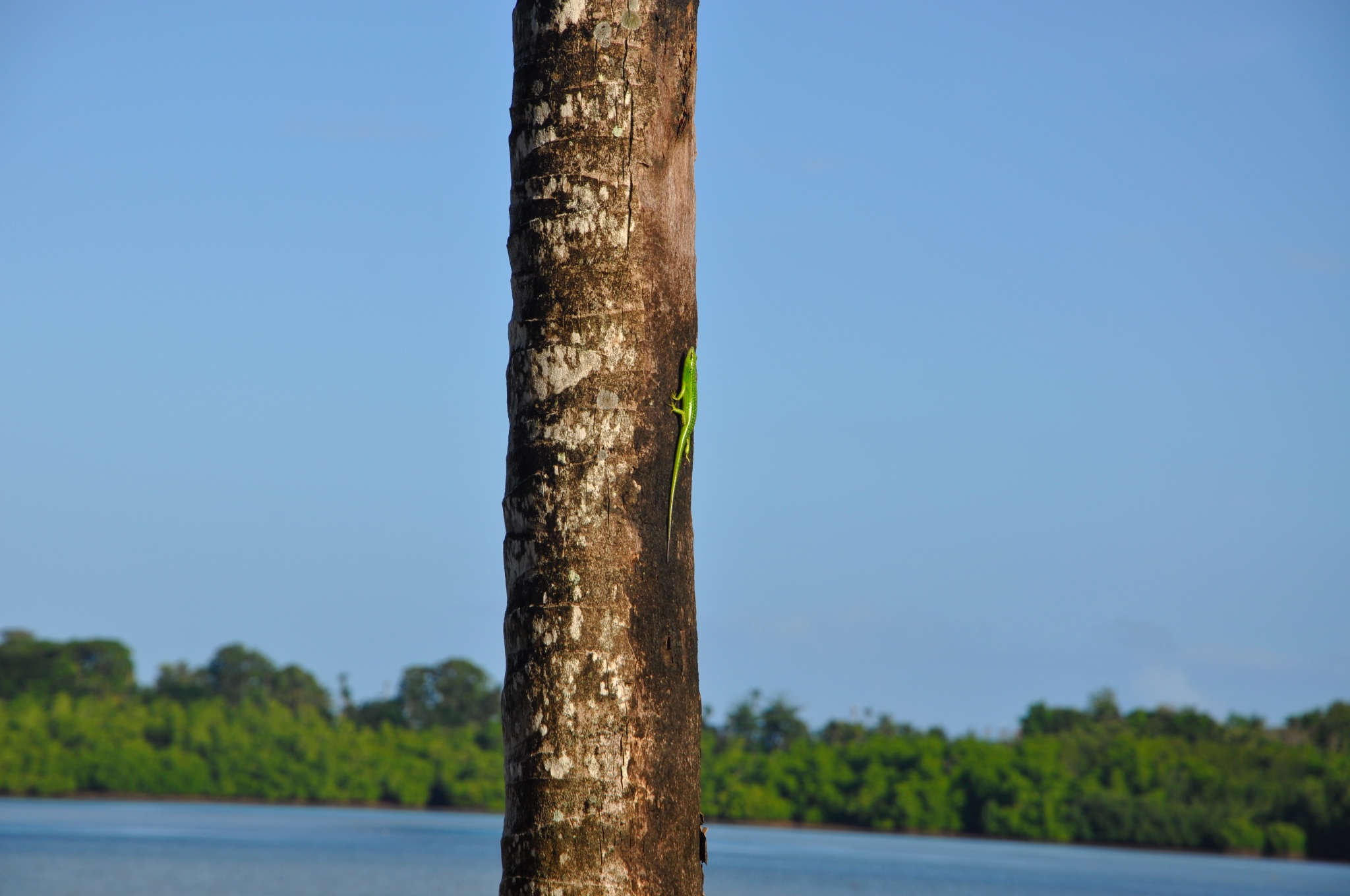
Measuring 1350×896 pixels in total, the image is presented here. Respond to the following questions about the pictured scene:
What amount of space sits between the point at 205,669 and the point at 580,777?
10034 centimetres

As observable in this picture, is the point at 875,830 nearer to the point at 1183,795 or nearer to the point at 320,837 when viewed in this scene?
the point at 1183,795

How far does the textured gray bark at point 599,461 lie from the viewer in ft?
9.80

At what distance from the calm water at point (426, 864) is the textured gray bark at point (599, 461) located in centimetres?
3421

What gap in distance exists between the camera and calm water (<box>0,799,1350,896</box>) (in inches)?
1492

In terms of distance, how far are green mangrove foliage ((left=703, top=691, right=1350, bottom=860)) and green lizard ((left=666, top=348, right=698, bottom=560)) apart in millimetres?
65707

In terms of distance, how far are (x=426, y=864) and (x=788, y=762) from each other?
1328 inches

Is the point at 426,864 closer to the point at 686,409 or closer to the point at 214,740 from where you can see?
the point at 214,740

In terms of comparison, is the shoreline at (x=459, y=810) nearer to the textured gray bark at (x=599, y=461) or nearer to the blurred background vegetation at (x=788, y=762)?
the blurred background vegetation at (x=788, y=762)

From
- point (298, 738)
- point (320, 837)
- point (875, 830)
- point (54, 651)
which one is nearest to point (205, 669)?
point (54, 651)

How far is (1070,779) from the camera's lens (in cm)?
6962

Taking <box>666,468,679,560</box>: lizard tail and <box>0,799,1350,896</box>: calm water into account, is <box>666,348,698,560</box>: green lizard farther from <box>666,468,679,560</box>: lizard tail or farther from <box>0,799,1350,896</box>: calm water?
<box>0,799,1350,896</box>: calm water

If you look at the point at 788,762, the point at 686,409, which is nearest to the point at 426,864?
the point at 788,762

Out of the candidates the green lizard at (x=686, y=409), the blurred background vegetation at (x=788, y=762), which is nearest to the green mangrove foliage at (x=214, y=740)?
the blurred background vegetation at (x=788, y=762)

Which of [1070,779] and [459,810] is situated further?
[459,810]
